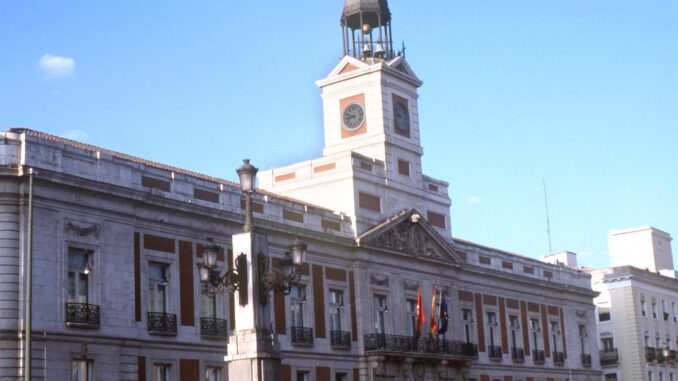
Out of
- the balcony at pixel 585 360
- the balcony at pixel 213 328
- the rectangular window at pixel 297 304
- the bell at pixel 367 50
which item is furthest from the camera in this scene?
the balcony at pixel 585 360

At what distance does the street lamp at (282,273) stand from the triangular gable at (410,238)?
71.9 feet

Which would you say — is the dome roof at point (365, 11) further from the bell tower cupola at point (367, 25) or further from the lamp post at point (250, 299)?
the lamp post at point (250, 299)

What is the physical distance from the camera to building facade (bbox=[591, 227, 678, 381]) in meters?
72.9

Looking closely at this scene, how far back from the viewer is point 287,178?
2019 inches

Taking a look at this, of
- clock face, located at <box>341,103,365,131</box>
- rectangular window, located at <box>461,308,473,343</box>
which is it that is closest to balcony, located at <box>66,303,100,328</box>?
clock face, located at <box>341,103,365,131</box>

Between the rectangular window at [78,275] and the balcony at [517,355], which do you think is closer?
the rectangular window at [78,275]

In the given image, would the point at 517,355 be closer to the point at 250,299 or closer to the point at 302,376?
the point at 302,376

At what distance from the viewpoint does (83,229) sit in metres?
35.2

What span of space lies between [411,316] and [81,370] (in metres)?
19.2

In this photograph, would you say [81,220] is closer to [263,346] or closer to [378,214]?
[263,346]

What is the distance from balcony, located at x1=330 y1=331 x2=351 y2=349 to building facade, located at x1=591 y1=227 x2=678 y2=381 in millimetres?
31791

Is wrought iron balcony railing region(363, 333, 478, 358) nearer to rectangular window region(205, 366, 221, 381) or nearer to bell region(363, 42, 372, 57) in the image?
rectangular window region(205, 366, 221, 381)

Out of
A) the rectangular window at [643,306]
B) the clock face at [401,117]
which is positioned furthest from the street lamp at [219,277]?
the rectangular window at [643,306]

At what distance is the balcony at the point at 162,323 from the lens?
123 feet
